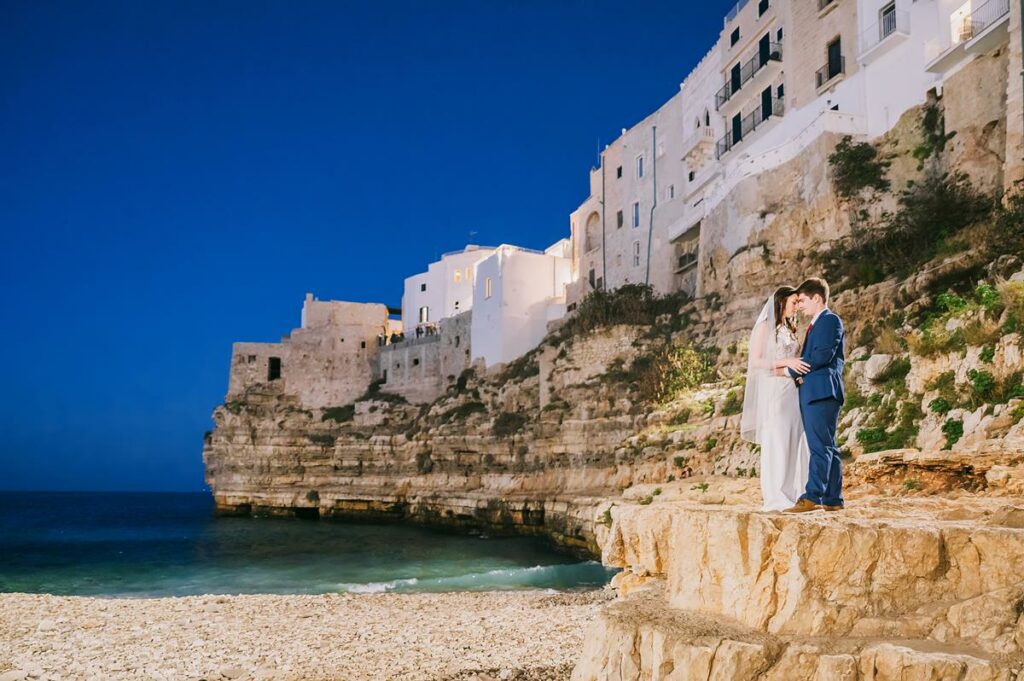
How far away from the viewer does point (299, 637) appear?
11.9 metres

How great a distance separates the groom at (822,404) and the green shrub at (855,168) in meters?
19.0

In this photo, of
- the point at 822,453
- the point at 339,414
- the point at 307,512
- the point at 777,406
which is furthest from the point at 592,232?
the point at 822,453

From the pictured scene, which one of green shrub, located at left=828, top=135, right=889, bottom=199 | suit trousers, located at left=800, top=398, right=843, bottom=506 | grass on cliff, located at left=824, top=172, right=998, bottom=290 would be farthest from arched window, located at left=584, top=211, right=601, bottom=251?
suit trousers, located at left=800, top=398, right=843, bottom=506

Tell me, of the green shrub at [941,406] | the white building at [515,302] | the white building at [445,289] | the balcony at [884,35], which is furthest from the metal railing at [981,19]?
the white building at [445,289]

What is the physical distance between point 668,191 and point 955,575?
33.7 m

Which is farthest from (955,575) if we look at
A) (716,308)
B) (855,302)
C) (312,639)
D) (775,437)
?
(716,308)

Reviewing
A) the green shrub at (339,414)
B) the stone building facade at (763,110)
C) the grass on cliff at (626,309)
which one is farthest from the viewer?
the green shrub at (339,414)

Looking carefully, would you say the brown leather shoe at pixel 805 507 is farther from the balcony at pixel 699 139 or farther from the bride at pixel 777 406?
the balcony at pixel 699 139

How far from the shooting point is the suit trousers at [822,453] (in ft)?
18.5

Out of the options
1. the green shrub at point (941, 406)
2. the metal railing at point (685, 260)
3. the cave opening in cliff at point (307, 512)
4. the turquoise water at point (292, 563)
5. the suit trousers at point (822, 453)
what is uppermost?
the metal railing at point (685, 260)

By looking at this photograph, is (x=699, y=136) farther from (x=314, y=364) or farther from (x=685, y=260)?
(x=314, y=364)

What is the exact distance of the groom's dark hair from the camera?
242 inches

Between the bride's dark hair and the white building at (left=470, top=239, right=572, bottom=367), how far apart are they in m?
35.9

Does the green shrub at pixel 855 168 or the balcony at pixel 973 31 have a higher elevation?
the balcony at pixel 973 31
